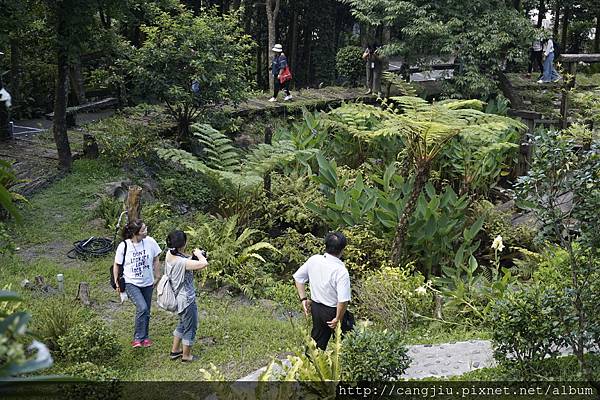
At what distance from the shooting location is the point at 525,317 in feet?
16.9

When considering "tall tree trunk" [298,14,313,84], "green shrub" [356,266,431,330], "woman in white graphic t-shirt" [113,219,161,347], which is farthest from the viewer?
"tall tree trunk" [298,14,313,84]

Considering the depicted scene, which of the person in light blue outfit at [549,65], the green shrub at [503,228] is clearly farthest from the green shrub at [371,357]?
the person in light blue outfit at [549,65]

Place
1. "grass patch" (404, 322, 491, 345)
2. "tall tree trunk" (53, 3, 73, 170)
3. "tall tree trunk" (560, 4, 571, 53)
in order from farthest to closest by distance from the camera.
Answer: "tall tree trunk" (560, 4, 571, 53), "tall tree trunk" (53, 3, 73, 170), "grass patch" (404, 322, 491, 345)

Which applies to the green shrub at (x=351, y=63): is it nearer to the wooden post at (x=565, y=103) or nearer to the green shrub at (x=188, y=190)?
the wooden post at (x=565, y=103)

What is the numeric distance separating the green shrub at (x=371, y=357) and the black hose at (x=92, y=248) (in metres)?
4.44

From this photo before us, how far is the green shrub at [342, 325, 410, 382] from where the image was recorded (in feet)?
16.1

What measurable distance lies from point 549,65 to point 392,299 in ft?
37.0

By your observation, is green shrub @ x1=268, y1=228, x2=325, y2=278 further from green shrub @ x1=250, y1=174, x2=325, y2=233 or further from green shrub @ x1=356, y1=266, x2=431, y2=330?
green shrub @ x1=356, y1=266, x2=431, y2=330

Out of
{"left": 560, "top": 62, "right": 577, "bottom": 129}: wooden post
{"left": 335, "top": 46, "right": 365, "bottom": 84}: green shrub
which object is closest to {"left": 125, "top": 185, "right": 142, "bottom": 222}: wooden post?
{"left": 560, "top": 62, "right": 577, "bottom": 129}: wooden post

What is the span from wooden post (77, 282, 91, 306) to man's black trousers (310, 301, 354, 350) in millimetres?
2818

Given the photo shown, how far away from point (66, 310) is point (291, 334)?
2.14m

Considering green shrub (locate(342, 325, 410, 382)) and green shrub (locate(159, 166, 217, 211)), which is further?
green shrub (locate(159, 166, 217, 211))

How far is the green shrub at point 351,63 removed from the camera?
1925 centimetres

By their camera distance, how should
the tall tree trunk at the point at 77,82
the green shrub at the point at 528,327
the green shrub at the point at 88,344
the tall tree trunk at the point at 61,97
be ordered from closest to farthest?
the green shrub at the point at 528,327 → the green shrub at the point at 88,344 → the tall tree trunk at the point at 61,97 → the tall tree trunk at the point at 77,82
